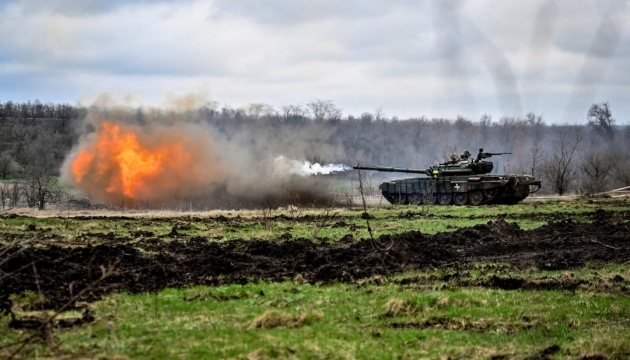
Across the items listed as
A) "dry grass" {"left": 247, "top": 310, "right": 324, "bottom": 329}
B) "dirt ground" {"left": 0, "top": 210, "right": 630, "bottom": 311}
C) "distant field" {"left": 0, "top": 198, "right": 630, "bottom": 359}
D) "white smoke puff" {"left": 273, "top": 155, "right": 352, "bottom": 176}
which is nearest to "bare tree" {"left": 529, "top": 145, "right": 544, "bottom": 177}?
"white smoke puff" {"left": 273, "top": 155, "right": 352, "bottom": 176}

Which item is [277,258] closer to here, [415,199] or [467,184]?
[467,184]

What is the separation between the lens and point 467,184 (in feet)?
166

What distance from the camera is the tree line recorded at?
59750 millimetres

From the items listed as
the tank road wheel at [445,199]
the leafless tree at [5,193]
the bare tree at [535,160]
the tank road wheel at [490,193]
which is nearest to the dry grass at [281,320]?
the tank road wheel at [490,193]

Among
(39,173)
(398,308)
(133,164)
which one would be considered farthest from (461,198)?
(398,308)

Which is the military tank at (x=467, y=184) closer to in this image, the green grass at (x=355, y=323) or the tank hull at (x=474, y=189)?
the tank hull at (x=474, y=189)

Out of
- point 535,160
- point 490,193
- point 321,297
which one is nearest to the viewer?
point 321,297

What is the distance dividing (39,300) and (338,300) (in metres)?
5.83

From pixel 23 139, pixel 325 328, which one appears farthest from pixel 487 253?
pixel 23 139

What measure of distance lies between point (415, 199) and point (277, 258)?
35675 mm

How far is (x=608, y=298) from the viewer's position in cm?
1515

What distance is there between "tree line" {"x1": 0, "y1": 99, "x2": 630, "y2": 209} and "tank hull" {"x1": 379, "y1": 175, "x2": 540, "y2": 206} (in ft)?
36.7

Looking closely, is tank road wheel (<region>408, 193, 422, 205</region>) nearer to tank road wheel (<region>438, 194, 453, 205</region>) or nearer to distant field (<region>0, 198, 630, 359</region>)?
tank road wheel (<region>438, 194, 453, 205</region>)

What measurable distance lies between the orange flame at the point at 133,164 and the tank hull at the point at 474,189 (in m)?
17.0
